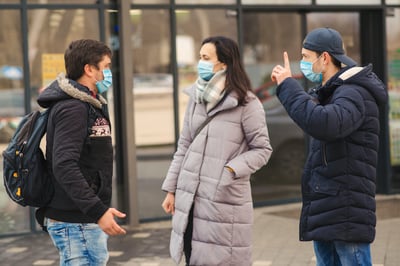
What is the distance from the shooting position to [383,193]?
33.9ft

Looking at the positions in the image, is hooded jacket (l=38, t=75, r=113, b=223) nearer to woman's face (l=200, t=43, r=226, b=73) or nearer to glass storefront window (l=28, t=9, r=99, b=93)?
woman's face (l=200, t=43, r=226, b=73)

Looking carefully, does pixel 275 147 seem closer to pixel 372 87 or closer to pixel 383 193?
pixel 383 193

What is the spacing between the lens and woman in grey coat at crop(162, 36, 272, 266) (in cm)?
421

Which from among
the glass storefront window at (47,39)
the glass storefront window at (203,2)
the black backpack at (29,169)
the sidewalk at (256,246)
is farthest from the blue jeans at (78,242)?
the glass storefront window at (203,2)

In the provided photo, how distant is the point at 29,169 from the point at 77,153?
→ 0.30 metres

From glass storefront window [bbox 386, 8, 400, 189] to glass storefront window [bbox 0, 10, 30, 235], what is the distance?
481cm

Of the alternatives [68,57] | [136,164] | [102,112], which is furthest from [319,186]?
[136,164]

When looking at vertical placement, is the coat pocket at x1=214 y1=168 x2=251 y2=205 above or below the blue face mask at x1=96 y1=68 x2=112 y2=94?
below

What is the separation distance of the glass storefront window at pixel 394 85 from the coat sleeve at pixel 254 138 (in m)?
6.26

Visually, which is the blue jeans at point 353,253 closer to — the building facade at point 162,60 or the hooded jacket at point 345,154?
the hooded jacket at point 345,154

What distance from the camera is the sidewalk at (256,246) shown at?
690cm

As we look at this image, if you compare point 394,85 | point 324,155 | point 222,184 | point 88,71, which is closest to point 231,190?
point 222,184

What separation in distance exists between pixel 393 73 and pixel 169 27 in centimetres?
322

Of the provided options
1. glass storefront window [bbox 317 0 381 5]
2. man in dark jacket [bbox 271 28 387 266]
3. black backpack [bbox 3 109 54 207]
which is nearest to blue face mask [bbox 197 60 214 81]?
man in dark jacket [bbox 271 28 387 266]
